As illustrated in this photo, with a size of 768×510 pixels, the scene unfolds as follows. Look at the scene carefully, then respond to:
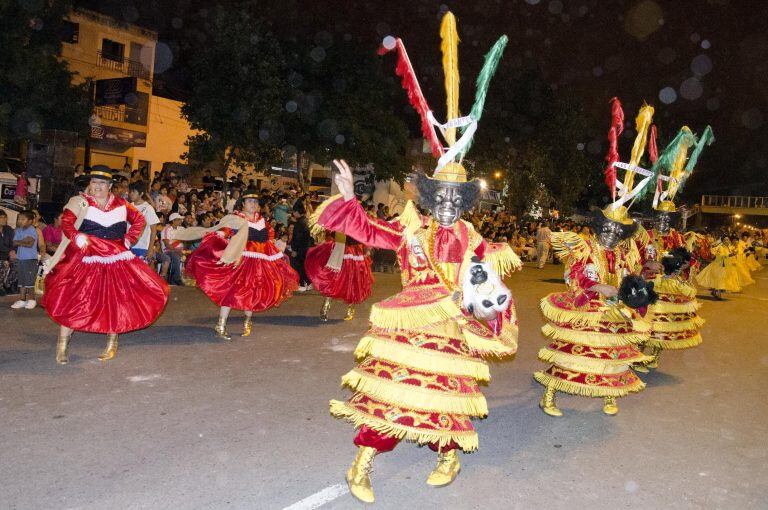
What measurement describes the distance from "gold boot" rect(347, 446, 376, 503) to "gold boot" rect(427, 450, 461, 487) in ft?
1.53

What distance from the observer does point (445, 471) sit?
4.35 meters

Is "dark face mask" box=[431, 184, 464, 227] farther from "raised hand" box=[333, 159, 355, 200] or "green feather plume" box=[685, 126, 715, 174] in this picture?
"green feather plume" box=[685, 126, 715, 174]

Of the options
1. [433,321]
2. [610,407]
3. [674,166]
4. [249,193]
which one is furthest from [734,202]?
[433,321]

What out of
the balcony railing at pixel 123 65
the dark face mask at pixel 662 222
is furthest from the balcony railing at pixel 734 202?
the dark face mask at pixel 662 222

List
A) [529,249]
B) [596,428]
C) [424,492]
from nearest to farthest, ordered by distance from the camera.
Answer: [424,492] < [596,428] < [529,249]

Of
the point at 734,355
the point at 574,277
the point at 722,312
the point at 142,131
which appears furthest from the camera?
the point at 142,131

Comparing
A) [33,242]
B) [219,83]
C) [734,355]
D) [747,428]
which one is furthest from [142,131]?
[747,428]

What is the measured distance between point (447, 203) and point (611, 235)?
2827 mm

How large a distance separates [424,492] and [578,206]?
146 ft

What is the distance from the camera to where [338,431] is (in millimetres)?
5266

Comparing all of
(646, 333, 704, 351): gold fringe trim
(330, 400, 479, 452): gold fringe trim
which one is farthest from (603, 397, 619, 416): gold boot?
(330, 400, 479, 452): gold fringe trim

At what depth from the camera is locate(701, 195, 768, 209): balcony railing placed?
71.6 m

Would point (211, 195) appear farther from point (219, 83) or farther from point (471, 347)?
point (471, 347)

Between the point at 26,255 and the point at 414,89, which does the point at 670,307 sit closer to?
the point at 414,89
